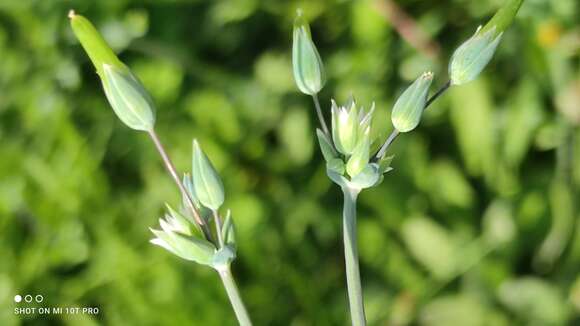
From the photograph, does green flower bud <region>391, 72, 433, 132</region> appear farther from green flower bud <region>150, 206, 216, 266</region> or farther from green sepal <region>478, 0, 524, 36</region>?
green flower bud <region>150, 206, 216, 266</region>

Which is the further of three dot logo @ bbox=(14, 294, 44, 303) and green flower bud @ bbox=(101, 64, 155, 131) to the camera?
three dot logo @ bbox=(14, 294, 44, 303)

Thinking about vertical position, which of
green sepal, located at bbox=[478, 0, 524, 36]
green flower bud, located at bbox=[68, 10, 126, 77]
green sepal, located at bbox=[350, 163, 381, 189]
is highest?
green sepal, located at bbox=[478, 0, 524, 36]

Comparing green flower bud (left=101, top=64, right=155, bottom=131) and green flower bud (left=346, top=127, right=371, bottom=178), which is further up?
green flower bud (left=346, top=127, right=371, bottom=178)

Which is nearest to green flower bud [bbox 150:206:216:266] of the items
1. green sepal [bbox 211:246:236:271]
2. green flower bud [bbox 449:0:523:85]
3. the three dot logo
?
green sepal [bbox 211:246:236:271]

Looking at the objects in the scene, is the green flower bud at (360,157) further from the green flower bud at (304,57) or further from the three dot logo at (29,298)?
the three dot logo at (29,298)

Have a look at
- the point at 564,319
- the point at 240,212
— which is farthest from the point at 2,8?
the point at 564,319

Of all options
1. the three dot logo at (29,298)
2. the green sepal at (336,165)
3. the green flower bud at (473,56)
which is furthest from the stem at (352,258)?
the three dot logo at (29,298)
